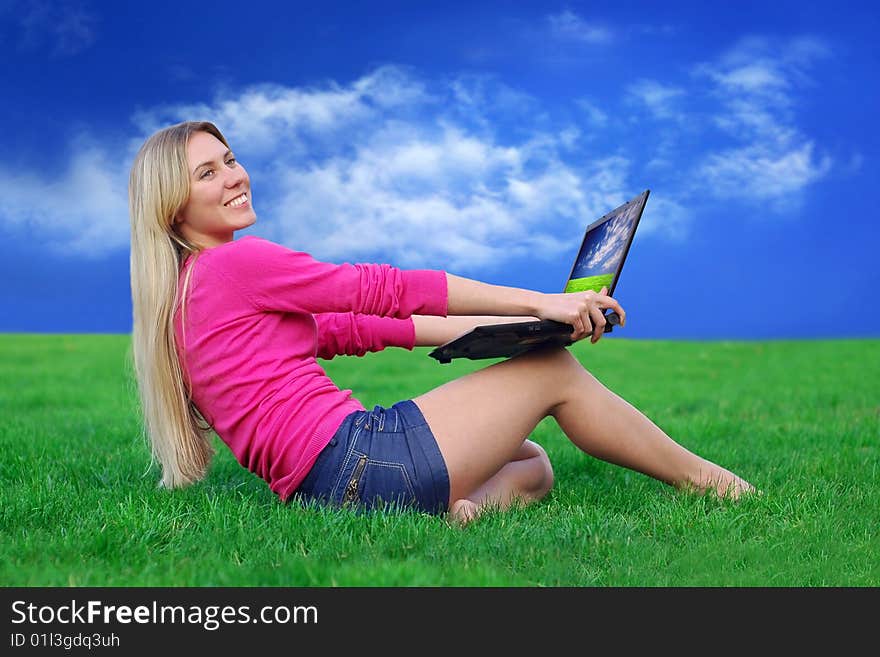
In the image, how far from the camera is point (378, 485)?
348cm

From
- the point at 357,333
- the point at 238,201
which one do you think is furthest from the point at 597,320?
the point at 238,201

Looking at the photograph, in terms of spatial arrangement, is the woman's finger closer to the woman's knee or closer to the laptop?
the laptop

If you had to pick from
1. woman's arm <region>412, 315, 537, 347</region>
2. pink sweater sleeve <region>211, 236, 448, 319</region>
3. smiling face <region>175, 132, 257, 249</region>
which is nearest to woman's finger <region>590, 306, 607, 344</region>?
pink sweater sleeve <region>211, 236, 448, 319</region>

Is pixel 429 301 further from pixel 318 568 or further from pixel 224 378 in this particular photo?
pixel 318 568

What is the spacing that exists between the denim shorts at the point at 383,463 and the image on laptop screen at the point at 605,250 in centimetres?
87

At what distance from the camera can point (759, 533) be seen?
3689 mm

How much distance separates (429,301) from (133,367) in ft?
4.70

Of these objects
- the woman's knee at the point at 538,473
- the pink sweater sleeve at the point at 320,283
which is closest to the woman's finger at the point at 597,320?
the pink sweater sleeve at the point at 320,283

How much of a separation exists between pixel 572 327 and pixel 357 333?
1.17m

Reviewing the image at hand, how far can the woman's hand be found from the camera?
11.2ft

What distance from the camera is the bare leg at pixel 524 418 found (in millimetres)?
3533

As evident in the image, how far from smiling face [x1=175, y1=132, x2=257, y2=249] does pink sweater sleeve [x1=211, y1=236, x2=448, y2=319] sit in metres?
0.31
